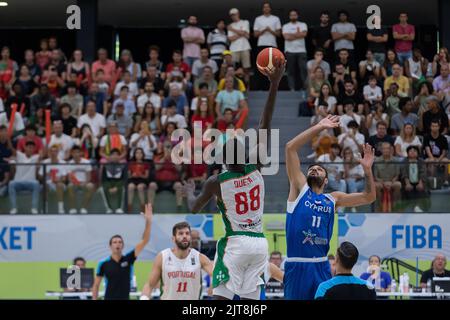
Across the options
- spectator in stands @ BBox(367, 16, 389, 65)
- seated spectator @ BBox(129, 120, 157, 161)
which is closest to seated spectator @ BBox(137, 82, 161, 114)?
seated spectator @ BBox(129, 120, 157, 161)

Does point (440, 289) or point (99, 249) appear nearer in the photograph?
point (440, 289)

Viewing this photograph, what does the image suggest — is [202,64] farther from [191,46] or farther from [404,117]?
[404,117]

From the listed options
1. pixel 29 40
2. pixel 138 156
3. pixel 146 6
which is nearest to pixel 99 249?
pixel 138 156

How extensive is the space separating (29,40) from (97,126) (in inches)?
434

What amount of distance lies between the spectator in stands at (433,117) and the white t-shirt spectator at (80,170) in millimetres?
6264

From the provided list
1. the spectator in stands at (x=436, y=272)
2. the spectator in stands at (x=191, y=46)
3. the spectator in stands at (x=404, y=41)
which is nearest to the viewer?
the spectator in stands at (x=436, y=272)

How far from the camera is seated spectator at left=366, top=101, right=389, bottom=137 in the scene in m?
19.5

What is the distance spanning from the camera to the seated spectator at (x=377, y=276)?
16500 mm

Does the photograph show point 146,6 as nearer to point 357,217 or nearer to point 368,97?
point 368,97

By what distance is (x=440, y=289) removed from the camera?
1622 centimetres

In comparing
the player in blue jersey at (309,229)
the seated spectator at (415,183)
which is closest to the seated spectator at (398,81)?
the seated spectator at (415,183)

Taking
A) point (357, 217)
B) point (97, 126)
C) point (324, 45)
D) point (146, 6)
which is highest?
point (146, 6)

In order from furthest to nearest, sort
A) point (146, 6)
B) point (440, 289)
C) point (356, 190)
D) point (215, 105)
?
point (146, 6) → point (215, 105) → point (356, 190) → point (440, 289)

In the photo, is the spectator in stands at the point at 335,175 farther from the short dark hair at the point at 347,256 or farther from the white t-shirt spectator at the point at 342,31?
the short dark hair at the point at 347,256
